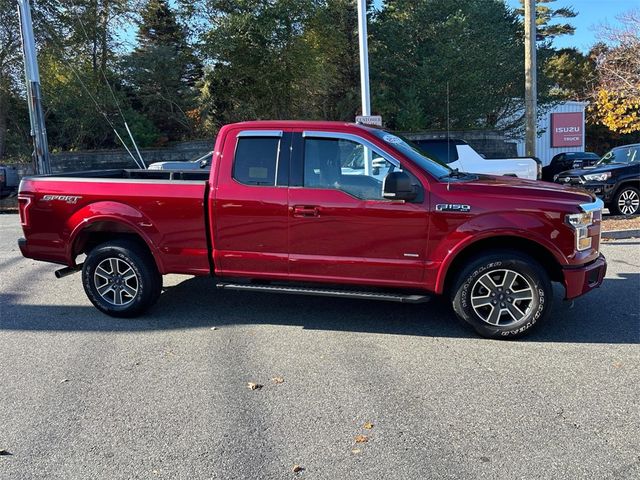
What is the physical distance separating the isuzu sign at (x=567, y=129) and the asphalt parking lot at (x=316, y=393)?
27.6 meters

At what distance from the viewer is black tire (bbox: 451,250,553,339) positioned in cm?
490

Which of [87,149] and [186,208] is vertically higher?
[87,149]

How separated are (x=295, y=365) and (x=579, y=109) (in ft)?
105

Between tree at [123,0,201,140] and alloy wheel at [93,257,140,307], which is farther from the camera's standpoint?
tree at [123,0,201,140]

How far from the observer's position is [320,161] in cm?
530

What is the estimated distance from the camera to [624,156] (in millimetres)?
12898

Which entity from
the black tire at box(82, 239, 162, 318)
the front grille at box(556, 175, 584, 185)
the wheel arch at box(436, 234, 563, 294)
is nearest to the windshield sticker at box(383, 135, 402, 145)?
the wheel arch at box(436, 234, 563, 294)

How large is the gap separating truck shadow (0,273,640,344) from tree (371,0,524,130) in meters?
16.0

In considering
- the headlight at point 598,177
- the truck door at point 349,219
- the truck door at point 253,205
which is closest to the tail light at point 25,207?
the truck door at point 253,205

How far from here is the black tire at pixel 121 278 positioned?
575 centimetres

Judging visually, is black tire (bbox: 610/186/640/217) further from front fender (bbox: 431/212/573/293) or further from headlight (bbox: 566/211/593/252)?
front fender (bbox: 431/212/573/293)

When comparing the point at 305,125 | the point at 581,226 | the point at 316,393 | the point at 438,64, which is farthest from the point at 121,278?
the point at 438,64

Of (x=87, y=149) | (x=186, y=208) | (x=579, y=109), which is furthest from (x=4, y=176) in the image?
(x=579, y=109)

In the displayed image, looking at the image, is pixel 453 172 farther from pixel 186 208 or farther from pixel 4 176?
pixel 4 176
